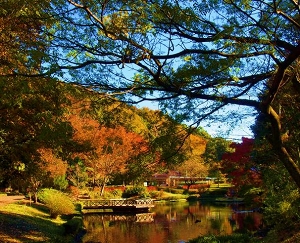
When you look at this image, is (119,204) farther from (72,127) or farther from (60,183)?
(72,127)

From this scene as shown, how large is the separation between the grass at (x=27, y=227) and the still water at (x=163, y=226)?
1.67 metres

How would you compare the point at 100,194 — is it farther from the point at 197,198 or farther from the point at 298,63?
the point at 298,63

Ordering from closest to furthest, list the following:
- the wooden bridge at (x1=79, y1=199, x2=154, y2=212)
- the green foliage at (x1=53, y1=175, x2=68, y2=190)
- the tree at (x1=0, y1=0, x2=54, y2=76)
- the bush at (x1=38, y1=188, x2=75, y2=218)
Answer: the tree at (x1=0, y1=0, x2=54, y2=76) → the bush at (x1=38, y1=188, x2=75, y2=218) → the green foliage at (x1=53, y1=175, x2=68, y2=190) → the wooden bridge at (x1=79, y1=199, x2=154, y2=212)

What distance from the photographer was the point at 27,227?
14.3m

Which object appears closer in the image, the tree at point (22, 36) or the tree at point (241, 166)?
the tree at point (22, 36)

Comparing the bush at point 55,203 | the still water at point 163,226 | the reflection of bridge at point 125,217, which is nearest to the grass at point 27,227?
the bush at point 55,203

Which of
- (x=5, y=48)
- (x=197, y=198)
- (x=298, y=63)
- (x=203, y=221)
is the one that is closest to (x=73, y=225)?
(x=203, y=221)

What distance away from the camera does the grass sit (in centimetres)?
1231

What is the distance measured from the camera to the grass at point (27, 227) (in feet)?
40.4

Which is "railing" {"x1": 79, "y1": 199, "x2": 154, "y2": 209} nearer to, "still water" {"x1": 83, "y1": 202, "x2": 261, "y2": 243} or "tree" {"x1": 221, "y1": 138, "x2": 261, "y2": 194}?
"still water" {"x1": 83, "y1": 202, "x2": 261, "y2": 243}

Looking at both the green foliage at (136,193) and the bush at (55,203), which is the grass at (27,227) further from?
the green foliage at (136,193)

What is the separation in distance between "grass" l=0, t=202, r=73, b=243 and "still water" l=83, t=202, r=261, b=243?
1666mm

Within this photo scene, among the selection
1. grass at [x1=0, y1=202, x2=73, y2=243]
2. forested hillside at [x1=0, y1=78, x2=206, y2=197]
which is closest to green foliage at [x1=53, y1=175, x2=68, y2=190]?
grass at [x1=0, y1=202, x2=73, y2=243]

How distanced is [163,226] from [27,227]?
869 centimetres
